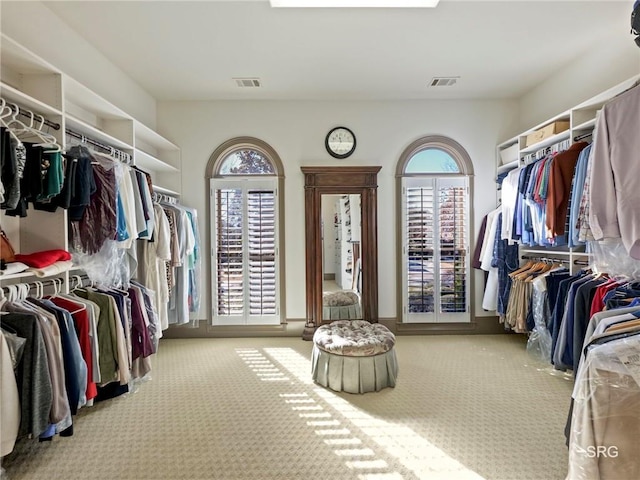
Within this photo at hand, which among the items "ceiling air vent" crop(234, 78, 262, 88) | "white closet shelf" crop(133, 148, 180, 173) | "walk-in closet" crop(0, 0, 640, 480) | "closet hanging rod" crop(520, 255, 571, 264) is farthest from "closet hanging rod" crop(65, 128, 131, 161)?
"closet hanging rod" crop(520, 255, 571, 264)

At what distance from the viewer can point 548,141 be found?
9.41 ft

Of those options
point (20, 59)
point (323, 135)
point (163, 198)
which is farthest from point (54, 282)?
point (323, 135)

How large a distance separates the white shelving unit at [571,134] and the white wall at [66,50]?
3.77 m

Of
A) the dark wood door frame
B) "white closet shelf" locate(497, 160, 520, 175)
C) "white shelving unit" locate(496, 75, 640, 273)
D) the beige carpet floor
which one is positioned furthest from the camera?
the dark wood door frame

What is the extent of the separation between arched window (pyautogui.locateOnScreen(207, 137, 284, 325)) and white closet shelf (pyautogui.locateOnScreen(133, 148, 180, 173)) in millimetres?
429

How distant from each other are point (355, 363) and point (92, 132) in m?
2.56

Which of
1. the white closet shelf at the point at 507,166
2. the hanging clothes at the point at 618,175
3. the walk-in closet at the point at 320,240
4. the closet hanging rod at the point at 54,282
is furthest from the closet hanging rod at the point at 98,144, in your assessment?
the white closet shelf at the point at 507,166

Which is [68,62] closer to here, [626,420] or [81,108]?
[81,108]

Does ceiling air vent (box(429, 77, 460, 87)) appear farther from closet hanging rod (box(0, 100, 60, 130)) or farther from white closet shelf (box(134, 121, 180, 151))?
closet hanging rod (box(0, 100, 60, 130))

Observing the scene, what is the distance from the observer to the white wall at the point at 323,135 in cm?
368

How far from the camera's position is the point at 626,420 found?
1.10 metres

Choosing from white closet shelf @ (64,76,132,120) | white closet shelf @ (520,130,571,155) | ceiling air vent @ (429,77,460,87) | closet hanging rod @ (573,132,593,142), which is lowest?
closet hanging rod @ (573,132,593,142)

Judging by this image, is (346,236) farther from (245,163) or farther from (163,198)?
(163,198)

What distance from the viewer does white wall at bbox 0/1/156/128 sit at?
6.66ft
